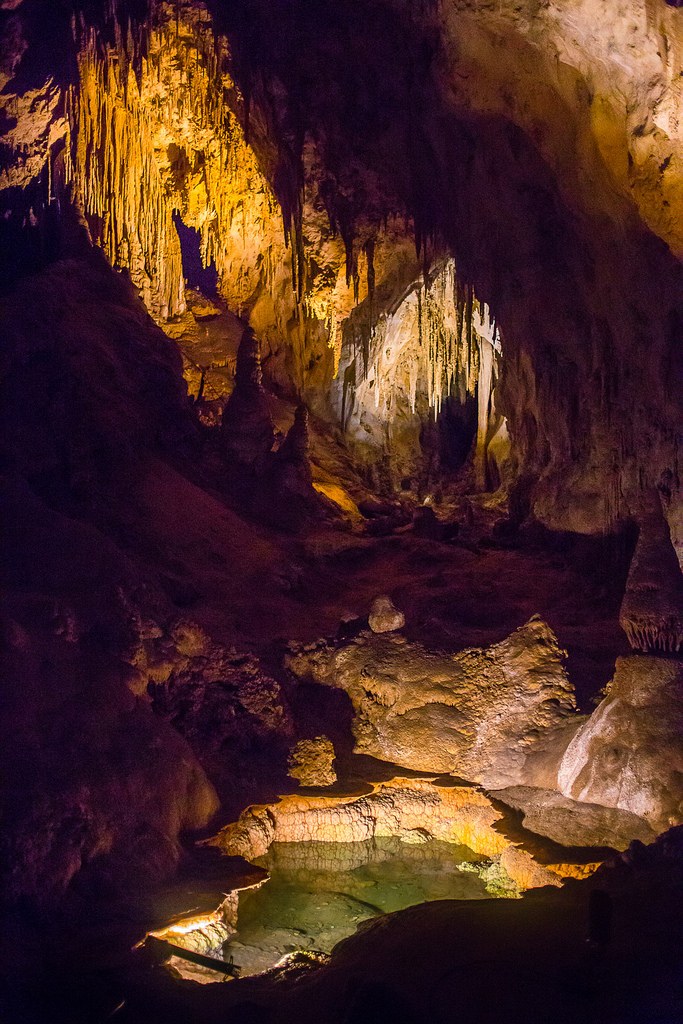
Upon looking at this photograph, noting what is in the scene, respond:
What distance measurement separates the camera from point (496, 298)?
13805 mm

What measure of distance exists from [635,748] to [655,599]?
2376 millimetres

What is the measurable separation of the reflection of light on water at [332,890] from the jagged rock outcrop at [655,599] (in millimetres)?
3321

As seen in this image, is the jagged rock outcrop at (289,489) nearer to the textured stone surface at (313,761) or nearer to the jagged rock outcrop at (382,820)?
the textured stone surface at (313,761)

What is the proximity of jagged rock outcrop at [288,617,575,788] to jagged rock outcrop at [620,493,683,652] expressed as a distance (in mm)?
1021

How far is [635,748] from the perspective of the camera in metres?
7.95

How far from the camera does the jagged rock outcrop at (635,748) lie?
759 centimetres

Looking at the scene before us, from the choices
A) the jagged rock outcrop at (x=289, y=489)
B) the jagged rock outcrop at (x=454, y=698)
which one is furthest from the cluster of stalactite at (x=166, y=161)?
the jagged rock outcrop at (x=454, y=698)

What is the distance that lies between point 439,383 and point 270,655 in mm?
7967

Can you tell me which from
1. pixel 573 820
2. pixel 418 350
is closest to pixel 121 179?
pixel 418 350

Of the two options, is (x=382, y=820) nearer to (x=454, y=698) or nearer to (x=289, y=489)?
(x=454, y=698)

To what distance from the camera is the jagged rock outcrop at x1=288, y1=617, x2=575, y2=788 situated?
9.54m

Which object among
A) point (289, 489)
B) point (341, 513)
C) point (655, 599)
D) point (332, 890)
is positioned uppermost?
point (289, 489)

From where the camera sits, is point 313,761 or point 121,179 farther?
point 121,179

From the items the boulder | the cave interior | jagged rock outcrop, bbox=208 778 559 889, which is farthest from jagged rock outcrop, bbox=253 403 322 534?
jagged rock outcrop, bbox=208 778 559 889
